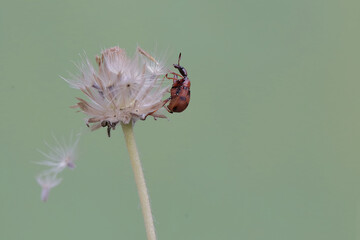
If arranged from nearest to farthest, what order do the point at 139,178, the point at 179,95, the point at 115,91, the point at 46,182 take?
1. the point at 46,182
2. the point at 139,178
3. the point at 115,91
4. the point at 179,95

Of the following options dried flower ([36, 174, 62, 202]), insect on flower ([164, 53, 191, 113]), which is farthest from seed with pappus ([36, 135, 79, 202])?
insect on flower ([164, 53, 191, 113])

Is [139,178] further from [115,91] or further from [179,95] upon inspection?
[179,95]

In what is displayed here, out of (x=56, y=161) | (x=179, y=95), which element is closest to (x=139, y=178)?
(x=56, y=161)

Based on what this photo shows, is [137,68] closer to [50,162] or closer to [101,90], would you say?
[101,90]

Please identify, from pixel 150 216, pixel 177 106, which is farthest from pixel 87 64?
pixel 150 216

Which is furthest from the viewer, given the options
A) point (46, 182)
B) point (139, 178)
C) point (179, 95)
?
point (179, 95)

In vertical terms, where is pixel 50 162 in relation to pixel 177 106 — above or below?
below

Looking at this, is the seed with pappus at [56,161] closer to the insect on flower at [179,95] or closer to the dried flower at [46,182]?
the dried flower at [46,182]

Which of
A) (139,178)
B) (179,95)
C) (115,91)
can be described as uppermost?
(179,95)
